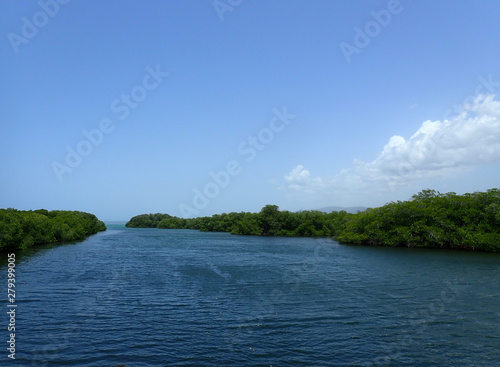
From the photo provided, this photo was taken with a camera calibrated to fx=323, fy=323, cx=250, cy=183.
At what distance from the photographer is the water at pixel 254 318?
15477 millimetres

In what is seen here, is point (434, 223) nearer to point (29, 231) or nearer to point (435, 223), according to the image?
point (435, 223)

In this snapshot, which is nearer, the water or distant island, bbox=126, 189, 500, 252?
the water

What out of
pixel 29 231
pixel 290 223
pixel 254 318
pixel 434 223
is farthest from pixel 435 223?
pixel 29 231

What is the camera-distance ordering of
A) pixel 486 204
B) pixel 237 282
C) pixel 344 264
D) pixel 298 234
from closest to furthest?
pixel 237 282 → pixel 344 264 → pixel 486 204 → pixel 298 234

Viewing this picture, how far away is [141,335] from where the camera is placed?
17.9 m

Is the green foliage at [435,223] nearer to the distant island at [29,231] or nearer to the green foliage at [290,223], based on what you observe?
the green foliage at [290,223]

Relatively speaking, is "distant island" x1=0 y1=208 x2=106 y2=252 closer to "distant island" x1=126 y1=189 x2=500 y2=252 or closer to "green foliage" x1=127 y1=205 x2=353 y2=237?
"green foliage" x1=127 y1=205 x2=353 y2=237

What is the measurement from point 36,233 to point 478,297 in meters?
77.1

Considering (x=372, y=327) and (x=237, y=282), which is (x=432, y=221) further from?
(x=372, y=327)

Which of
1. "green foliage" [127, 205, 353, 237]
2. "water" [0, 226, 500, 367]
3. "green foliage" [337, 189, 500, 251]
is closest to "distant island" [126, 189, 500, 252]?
"green foliage" [337, 189, 500, 251]

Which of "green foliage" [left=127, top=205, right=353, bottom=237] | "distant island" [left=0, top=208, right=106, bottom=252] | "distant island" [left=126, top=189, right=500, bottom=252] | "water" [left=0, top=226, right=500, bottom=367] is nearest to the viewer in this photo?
"water" [left=0, top=226, right=500, bottom=367]

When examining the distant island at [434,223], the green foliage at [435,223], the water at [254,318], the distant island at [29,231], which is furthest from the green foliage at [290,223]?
the water at [254,318]

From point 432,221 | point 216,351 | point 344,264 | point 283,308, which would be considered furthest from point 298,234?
point 216,351

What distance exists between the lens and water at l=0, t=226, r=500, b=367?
15.5 meters
